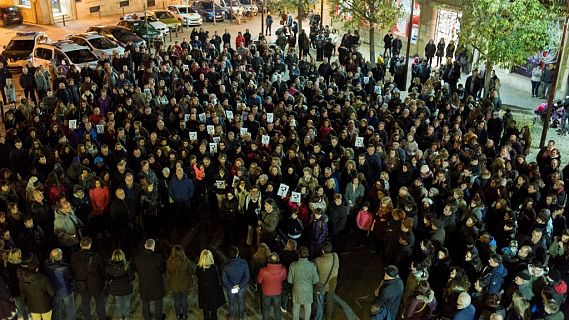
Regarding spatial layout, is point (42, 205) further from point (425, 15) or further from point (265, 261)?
Answer: point (425, 15)

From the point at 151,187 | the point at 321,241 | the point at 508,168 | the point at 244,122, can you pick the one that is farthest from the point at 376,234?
the point at 244,122

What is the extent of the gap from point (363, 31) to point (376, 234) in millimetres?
22688

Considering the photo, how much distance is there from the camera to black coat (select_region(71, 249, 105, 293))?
27.8 feet

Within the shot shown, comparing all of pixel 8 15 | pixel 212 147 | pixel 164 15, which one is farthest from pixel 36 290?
pixel 8 15

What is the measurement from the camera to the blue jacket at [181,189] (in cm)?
1105

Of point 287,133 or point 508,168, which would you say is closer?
point 508,168

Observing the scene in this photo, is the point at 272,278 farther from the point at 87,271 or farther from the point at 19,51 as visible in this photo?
the point at 19,51

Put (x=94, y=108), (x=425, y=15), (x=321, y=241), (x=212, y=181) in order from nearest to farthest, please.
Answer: (x=321, y=241) → (x=212, y=181) → (x=94, y=108) → (x=425, y=15)

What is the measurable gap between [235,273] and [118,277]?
166cm

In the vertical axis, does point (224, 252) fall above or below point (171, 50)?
below

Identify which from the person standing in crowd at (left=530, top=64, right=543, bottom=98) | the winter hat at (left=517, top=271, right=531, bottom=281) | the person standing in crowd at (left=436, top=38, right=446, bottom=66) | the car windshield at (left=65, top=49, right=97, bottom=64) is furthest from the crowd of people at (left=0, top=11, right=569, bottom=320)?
the person standing in crowd at (left=436, top=38, right=446, bottom=66)

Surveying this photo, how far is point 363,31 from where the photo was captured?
3139cm

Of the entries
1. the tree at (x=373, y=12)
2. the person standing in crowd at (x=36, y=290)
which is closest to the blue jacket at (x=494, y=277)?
the person standing in crowd at (x=36, y=290)

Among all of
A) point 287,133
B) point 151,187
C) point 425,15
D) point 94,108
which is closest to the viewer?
point 151,187
